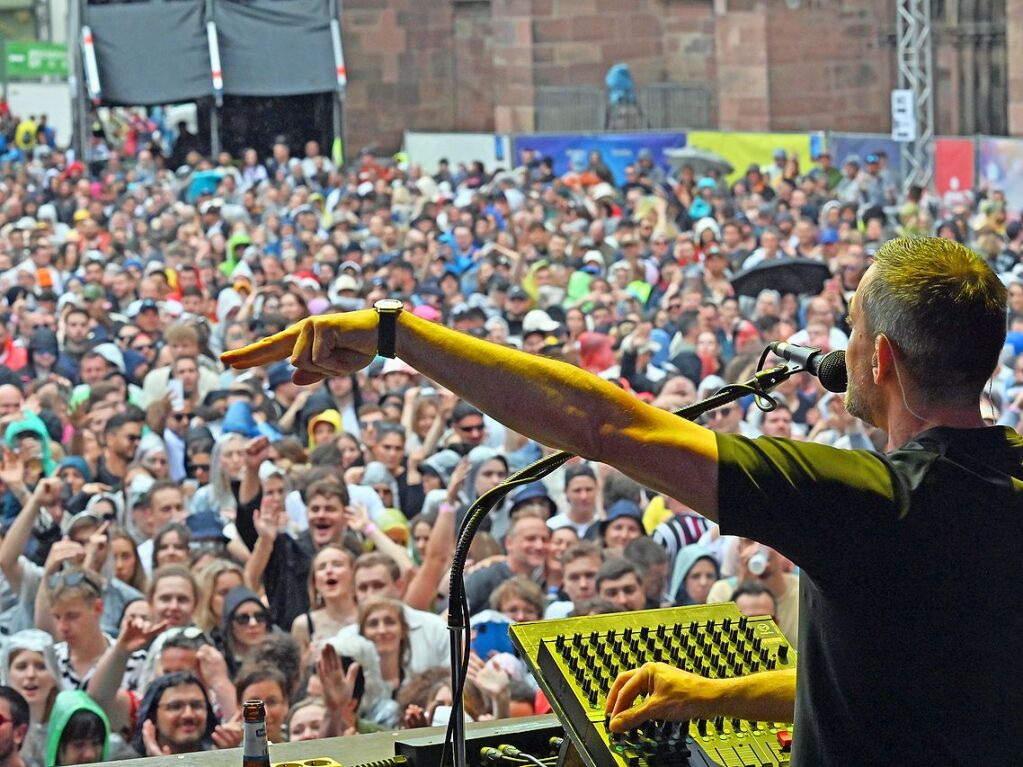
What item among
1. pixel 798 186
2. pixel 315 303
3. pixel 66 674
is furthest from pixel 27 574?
pixel 798 186

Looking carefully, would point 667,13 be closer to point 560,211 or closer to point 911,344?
point 560,211

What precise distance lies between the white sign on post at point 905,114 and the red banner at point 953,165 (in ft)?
1.42

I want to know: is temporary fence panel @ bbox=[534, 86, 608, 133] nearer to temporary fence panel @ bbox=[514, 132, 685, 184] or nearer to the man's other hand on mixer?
temporary fence panel @ bbox=[514, 132, 685, 184]

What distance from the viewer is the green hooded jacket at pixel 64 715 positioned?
5.64m

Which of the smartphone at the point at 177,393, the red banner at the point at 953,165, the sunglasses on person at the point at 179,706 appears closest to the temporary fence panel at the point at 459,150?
the red banner at the point at 953,165

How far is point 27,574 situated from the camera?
7234 mm

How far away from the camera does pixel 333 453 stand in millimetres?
8820

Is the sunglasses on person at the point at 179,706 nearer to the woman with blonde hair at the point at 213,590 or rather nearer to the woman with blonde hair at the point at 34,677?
the woman with blonde hair at the point at 34,677

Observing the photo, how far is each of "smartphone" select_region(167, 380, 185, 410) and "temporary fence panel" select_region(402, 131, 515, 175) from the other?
15.2 metres

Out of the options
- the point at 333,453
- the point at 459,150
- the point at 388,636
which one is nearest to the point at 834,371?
the point at 388,636

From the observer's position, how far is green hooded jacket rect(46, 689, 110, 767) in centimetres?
564

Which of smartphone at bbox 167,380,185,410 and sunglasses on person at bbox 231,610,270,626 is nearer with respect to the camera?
sunglasses on person at bbox 231,610,270,626

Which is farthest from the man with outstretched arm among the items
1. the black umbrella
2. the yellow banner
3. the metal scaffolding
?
the yellow banner

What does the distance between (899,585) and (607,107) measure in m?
28.9
